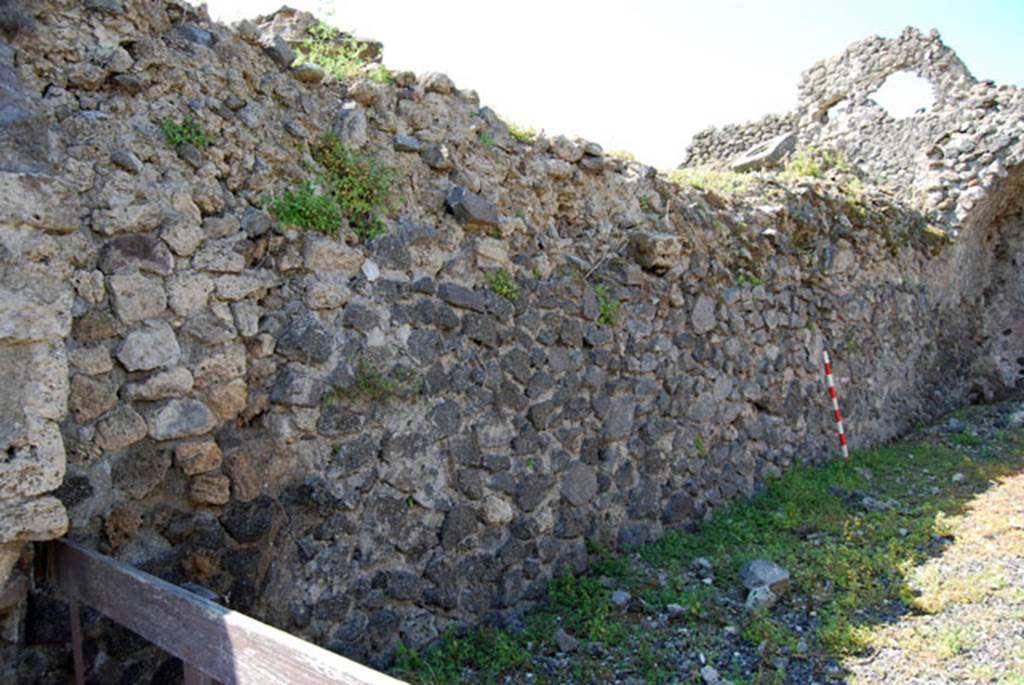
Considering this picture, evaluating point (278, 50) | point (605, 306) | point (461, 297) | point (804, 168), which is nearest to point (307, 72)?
point (278, 50)

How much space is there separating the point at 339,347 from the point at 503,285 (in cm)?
114

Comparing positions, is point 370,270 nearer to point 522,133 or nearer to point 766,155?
point 522,133

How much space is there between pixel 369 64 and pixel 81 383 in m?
2.25

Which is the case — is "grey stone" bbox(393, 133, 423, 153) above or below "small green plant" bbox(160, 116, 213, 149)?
above

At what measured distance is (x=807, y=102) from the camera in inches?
450

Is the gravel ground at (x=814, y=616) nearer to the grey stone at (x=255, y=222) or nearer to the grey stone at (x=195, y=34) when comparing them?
the grey stone at (x=255, y=222)

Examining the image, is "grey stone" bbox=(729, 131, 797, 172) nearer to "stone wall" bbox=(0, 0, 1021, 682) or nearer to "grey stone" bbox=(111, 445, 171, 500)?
"stone wall" bbox=(0, 0, 1021, 682)

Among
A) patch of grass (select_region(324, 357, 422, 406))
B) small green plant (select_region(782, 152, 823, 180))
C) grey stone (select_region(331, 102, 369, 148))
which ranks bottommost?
patch of grass (select_region(324, 357, 422, 406))

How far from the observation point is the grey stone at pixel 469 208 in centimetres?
413

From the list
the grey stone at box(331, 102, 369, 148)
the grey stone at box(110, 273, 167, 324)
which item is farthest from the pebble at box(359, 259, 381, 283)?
the grey stone at box(110, 273, 167, 324)

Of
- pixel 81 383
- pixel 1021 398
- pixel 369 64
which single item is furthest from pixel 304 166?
pixel 1021 398

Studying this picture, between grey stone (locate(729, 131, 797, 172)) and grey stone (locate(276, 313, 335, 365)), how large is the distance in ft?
26.2

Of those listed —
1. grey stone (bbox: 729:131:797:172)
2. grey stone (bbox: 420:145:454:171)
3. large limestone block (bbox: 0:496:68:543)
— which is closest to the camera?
large limestone block (bbox: 0:496:68:543)

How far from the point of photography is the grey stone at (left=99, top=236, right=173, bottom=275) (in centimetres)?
283
